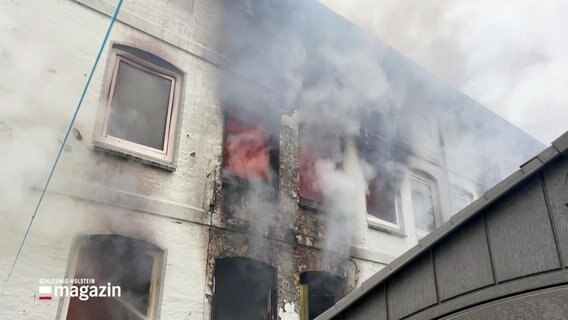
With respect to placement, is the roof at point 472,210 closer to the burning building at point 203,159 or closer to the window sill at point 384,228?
the burning building at point 203,159

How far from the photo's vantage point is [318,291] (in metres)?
6.69

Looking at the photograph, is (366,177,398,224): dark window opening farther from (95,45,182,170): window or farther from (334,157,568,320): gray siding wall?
(334,157,568,320): gray siding wall

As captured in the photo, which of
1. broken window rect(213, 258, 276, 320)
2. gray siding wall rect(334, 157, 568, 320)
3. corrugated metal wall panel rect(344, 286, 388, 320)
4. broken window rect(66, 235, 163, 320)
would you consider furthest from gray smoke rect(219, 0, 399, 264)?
gray siding wall rect(334, 157, 568, 320)

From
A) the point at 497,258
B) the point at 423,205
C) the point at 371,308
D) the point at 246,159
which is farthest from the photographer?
the point at 423,205

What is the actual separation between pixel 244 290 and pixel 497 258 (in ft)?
14.1

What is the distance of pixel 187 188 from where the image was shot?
559cm

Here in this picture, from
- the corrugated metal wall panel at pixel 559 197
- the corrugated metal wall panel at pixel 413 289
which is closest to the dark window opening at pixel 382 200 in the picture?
the corrugated metal wall panel at pixel 413 289

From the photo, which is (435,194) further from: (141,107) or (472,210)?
(472,210)

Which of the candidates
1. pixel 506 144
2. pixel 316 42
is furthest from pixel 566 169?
pixel 506 144

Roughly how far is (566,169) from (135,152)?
457 centimetres

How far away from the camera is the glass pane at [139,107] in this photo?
5461mm

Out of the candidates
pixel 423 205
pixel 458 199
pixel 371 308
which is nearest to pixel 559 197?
pixel 371 308

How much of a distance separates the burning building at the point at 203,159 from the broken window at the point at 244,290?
0.02 meters

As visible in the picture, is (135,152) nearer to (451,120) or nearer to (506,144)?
(451,120)
